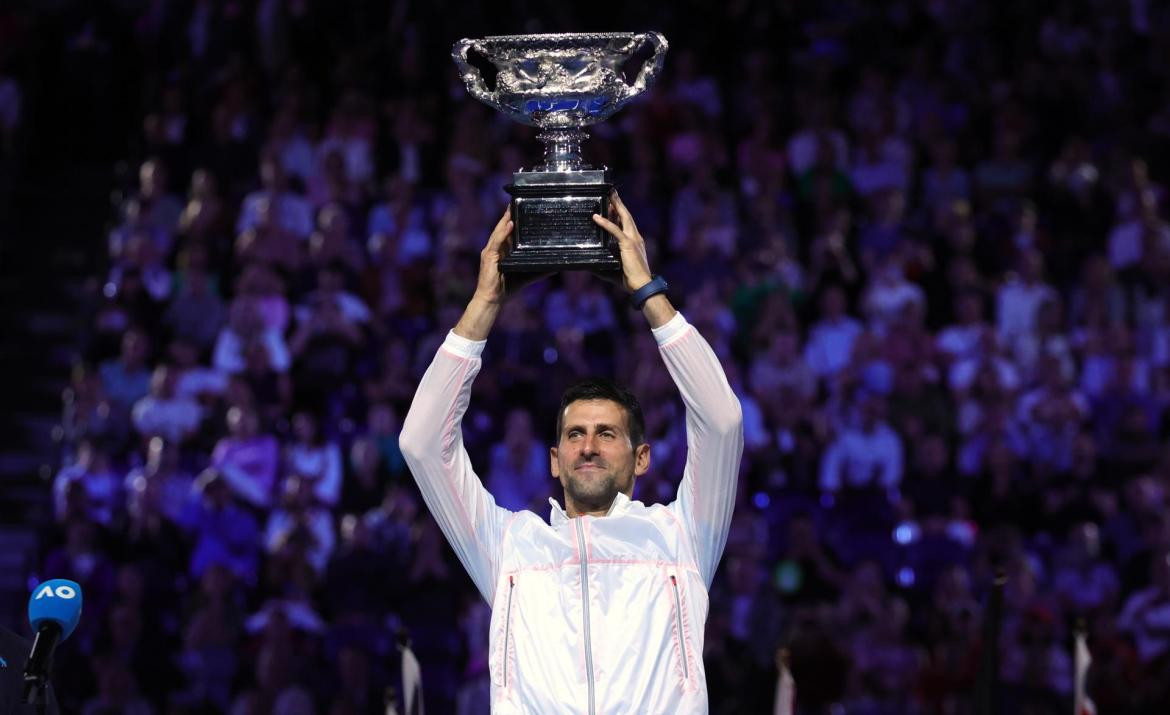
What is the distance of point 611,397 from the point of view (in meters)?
5.39

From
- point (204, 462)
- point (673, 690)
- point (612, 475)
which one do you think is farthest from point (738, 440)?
point (204, 462)

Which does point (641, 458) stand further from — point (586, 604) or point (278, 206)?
point (278, 206)

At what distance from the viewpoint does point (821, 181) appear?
14211 millimetres

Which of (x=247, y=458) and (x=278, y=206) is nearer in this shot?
(x=247, y=458)

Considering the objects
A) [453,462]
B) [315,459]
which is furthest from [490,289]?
[315,459]

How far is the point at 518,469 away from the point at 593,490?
6.66 metres

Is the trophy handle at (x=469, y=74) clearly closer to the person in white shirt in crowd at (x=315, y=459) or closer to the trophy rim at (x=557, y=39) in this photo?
the trophy rim at (x=557, y=39)

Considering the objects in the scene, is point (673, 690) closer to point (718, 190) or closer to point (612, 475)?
point (612, 475)

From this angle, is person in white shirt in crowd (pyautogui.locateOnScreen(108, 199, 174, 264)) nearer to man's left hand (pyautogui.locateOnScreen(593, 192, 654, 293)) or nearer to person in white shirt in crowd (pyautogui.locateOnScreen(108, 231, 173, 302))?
person in white shirt in crowd (pyautogui.locateOnScreen(108, 231, 173, 302))

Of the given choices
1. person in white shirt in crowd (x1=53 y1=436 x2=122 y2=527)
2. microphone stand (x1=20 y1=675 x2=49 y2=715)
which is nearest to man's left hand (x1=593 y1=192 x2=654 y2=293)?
microphone stand (x1=20 y1=675 x2=49 y2=715)

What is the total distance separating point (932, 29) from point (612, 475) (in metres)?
11.2

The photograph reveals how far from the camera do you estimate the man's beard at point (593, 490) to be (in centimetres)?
531

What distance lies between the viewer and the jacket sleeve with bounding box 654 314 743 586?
17.2 feet

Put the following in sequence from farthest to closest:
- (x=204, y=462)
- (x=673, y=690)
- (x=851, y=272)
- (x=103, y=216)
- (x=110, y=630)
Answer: (x=103, y=216)
(x=851, y=272)
(x=204, y=462)
(x=110, y=630)
(x=673, y=690)
